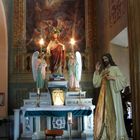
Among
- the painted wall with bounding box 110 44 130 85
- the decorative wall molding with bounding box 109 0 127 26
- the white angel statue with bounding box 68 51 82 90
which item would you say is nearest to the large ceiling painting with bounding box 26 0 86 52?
the white angel statue with bounding box 68 51 82 90

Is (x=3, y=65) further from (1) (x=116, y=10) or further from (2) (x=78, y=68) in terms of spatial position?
(1) (x=116, y=10)

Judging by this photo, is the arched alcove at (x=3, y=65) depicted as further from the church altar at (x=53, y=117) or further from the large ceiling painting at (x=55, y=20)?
the church altar at (x=53, y=117)

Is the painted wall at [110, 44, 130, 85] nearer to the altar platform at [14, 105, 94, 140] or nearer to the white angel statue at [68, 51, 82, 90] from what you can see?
the white angel statue at [68, 51, 82, 90]

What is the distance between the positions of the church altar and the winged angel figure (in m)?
0.60

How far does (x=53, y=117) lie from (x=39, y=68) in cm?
169

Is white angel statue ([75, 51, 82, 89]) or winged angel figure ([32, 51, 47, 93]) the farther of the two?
white angel statue ([75, 51, 82, 89])

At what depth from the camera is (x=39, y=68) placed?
434 inches

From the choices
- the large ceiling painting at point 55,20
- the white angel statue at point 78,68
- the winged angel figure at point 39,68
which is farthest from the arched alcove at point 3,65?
the white angel statue at point 78,68

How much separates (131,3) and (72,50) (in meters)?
8.86

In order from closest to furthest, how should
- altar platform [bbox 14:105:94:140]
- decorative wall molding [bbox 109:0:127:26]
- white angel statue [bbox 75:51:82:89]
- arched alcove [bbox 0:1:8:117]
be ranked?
decorative wall molding [bbox 109:0:127:26], altar platform [bbox 14:105:94:140], white angel statue [bbox 75:51:82:89], arched alcove [bbox 0:1:8:117]

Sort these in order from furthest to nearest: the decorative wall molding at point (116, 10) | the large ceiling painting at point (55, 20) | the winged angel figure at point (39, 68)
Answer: the large ceiling painting at point (55, 20) → the winged angel figure at point (39, 68) → the decorative wall molding at point (116, 10)

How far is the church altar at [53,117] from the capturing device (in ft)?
32.4

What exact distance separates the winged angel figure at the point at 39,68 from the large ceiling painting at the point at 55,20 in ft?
2.88

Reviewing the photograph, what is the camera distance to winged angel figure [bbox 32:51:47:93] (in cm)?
1101
